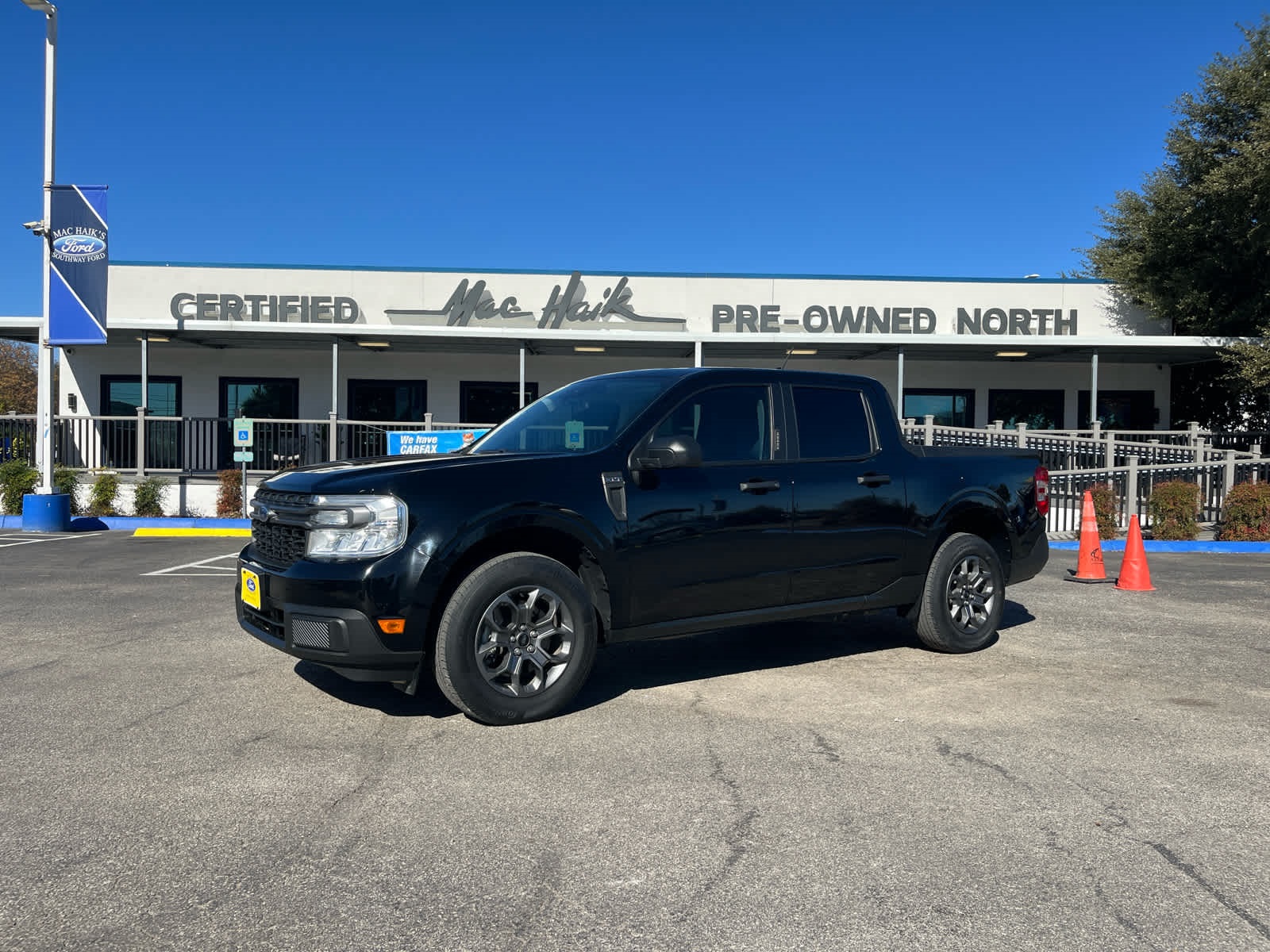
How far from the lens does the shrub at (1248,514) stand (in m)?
13.5

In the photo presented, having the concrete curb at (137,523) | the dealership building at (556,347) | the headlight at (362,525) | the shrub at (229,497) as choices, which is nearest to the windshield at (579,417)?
the headlight at (362,525)

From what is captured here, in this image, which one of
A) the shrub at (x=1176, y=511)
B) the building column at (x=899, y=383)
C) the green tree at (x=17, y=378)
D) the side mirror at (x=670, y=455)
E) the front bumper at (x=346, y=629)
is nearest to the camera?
the front bumper at (x=346, y=629)

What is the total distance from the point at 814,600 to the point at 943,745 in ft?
4.63

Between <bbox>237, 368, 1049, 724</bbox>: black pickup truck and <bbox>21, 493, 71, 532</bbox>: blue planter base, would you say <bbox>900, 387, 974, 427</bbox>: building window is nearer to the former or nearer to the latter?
<bbox>237, 368, 1049, 724</bbox>: black pickup truck

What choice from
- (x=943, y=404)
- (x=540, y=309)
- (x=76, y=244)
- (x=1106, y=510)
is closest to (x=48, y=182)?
(x=76, y=244)

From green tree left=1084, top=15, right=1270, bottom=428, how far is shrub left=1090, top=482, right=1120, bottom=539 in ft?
25.8

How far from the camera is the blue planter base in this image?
1446 cm

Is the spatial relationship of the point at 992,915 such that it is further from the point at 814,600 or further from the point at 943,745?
the point at 814,600

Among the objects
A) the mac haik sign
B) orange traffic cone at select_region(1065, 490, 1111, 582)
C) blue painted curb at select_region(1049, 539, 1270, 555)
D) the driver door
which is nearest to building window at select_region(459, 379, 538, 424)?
the mac haik sign

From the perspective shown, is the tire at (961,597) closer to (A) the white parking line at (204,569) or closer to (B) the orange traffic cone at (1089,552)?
(B) the orange traffic cone at (1089,552)

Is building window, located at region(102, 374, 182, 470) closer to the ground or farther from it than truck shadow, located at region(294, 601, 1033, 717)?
farther from it

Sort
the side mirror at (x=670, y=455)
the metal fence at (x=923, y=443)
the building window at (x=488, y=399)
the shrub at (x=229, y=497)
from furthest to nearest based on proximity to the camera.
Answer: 1. the building window at (x=488, y=399)
2. the shrub at (x=229, y=497)
3. the metal fence at (x=923, y=443)
4. the side mirror at (x=670, y=455)

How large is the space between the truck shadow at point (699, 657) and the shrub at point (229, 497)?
1119cm

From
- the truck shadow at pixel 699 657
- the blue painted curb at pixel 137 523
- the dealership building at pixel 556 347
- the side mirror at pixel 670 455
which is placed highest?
the dealership building at pixel 556 347
